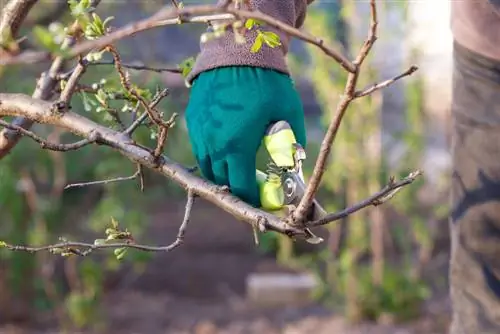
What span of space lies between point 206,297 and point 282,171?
333cm

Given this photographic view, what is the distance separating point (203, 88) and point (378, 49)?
2.50 m

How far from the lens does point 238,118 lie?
3.50ft

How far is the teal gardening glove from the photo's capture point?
1067mm

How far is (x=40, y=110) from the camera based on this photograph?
114cm

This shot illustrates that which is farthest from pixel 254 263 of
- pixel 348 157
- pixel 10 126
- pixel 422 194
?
pixel 10 126

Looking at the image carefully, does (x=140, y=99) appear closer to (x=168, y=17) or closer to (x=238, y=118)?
(x=238, y=118)

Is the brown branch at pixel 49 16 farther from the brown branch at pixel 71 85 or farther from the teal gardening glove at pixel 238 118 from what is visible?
the teal gardening glove at pixel 238 118

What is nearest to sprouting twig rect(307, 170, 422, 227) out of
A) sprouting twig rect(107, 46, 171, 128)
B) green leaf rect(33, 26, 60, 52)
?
sprouting twig rect(107, 46, 171, 128)

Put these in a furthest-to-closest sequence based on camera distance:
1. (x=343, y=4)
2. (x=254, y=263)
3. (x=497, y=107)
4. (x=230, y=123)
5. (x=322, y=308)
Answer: (x=254, y=263), (x=322, y=308), (x=343, y=4), (x=497, y=107), (x=230, y=123)

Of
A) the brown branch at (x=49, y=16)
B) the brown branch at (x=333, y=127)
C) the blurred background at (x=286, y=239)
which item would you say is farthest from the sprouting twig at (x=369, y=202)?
the blurred background at (x=286, y=239)

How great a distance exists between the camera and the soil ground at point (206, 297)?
378 cm

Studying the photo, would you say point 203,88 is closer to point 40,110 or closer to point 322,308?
point 40,110

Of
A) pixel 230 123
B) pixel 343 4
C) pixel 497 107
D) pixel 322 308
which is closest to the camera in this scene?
pixel 230 123

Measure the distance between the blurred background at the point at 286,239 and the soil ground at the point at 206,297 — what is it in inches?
0.4
